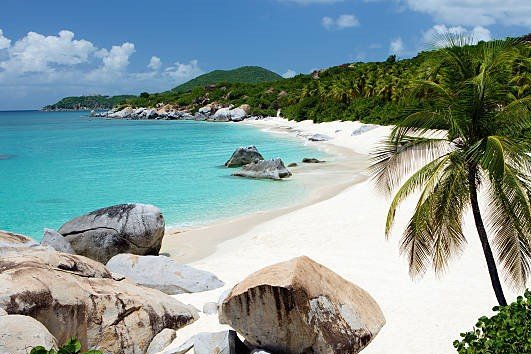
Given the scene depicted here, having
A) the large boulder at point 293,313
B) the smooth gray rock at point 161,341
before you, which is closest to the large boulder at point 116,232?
the smooth gray rock at point 161,341

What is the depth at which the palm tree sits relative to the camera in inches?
329

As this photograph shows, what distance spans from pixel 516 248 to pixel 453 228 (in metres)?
1.07

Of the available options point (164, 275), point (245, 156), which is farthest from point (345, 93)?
point (164, 275)

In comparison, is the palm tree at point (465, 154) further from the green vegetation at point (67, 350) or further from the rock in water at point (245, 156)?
the rock in water at point (245, 156)

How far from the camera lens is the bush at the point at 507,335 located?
5.61 metres

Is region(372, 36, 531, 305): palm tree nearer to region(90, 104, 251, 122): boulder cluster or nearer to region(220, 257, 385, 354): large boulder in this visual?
region(220, 257, 385, 354): large boulder

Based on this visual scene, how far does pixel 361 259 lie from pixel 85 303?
876 centimetres

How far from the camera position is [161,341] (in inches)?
379

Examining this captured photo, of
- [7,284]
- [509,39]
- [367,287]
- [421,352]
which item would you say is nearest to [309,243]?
[367,287]

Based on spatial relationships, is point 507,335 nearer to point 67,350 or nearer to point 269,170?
point 67,350

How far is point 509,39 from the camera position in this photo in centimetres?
932

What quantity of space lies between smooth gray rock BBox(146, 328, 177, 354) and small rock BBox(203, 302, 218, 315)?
1.24 metres

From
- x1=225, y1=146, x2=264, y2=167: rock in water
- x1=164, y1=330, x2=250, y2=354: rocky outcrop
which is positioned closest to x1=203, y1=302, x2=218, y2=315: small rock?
x1=164, y1=330, x2=250, y2=354: rocky outcrop

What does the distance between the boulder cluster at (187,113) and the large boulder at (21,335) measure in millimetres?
100569
